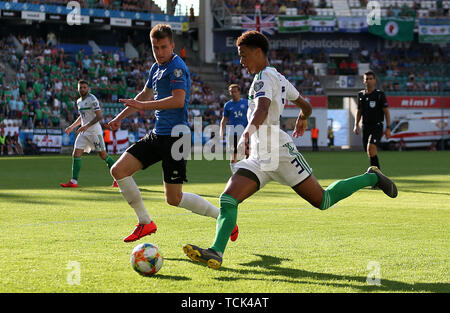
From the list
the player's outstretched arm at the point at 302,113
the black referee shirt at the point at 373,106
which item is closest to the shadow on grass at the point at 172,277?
the player's outstretched arm at the point at 302,113

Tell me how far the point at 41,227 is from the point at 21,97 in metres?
28.8

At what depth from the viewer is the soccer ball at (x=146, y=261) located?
5367 millimetres

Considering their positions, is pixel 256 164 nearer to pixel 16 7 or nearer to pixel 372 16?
pixel 16 7

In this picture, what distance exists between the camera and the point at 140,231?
698 cm

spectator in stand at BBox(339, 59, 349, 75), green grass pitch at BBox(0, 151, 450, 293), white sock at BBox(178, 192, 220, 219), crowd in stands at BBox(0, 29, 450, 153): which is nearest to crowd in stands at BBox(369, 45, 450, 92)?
crowd in stands at BBox(0, 29, 450, 153)

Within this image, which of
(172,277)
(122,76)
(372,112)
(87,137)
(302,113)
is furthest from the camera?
(122,76)

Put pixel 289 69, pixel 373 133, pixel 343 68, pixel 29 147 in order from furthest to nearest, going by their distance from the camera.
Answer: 1. pixel 343 68
2. pixel 289 69
3. pixel 29 147
4. pixel 373 133

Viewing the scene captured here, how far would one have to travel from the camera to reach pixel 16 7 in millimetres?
40844

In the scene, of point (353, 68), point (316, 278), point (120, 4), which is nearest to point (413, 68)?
point (353, 68)

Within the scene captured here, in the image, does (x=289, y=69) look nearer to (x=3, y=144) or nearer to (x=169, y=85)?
(x=3, y=144)

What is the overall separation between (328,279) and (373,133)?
32.1 feet

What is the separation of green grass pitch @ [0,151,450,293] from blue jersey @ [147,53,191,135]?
1.31m

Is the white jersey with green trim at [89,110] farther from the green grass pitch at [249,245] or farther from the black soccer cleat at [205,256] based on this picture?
the black soccer cleat at [205,256]

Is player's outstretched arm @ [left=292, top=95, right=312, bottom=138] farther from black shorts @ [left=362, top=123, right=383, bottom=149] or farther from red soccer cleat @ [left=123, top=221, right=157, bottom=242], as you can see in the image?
black shorts @ [left=362, top=123, right=383, bottom=149]
